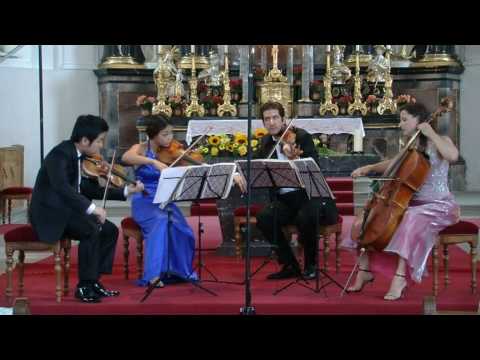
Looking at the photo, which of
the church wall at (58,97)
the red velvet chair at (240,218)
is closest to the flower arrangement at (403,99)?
the church wall at (58,97)

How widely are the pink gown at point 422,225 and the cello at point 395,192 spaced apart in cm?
10

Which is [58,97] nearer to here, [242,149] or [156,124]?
[242,149]

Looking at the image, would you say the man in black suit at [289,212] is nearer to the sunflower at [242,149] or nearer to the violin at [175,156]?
the violin at [175,156]

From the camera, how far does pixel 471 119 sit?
1421 cm

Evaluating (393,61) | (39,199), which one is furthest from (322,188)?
(393,61)

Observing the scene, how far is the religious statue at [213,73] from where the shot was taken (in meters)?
13.8

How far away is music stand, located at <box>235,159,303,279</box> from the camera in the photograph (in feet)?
21.1

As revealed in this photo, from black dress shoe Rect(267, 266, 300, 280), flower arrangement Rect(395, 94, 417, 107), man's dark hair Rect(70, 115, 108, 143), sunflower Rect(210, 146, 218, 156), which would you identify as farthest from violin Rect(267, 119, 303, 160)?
flower arrangement Rect(395, 94, 417, 107)

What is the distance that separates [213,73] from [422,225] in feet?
26.2

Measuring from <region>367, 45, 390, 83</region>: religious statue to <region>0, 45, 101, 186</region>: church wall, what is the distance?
439 centimetres

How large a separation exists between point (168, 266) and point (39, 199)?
108cm

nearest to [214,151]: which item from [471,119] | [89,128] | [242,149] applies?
[242,149]

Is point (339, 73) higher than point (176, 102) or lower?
higher

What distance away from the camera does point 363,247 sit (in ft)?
20.9
